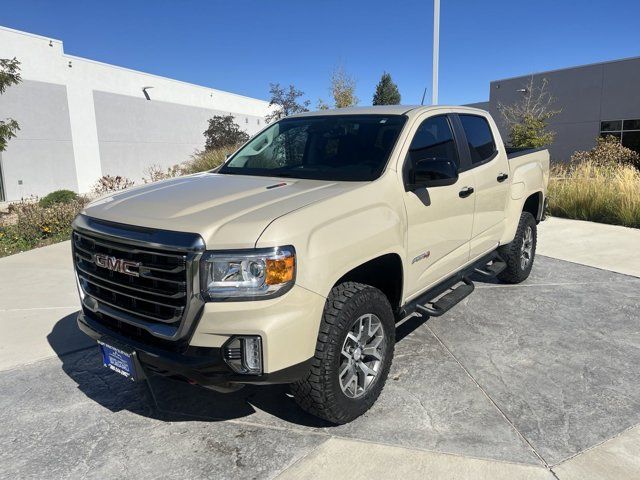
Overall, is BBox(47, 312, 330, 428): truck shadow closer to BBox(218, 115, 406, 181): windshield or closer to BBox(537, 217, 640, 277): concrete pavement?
BBox(218, 115, 406, 181): windshield

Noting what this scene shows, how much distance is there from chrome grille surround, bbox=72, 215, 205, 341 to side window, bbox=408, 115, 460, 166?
1.89 metres

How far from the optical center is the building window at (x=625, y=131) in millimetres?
23734

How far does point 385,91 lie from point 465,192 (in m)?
39.7

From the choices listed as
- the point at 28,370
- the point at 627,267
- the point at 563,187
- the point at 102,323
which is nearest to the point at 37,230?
the point at 28,370

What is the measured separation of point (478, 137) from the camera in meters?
4.88

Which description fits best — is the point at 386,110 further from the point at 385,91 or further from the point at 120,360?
the point at 385,91

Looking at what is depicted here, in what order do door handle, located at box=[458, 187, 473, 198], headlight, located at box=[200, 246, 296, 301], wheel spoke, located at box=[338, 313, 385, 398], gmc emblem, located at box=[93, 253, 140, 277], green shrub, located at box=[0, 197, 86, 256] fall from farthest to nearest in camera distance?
green shrub, located at box=[0, 197, 86, 256]
door handle, located at box=[458, 187, 473, 198]
wheel spoke, located at box=[338, 313, 385, 398]
gmc emblem, located at box=[93, 253, 140, 277]
headlight, located at box=[200, 246, 296, 301]

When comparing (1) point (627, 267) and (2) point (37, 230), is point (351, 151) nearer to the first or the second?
(1) point (627, 267)

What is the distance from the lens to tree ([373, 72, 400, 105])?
40.5 metres

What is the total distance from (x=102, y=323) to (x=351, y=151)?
6.93 ft

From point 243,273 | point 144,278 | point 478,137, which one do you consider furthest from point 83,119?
point 243,273

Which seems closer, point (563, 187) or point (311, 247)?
point (311, 247)

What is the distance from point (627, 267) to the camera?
21.4 ft

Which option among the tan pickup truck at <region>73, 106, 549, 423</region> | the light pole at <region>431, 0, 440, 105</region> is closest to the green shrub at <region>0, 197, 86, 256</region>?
the tan pickup truck at <region>73, 106, 549, 423</region>
